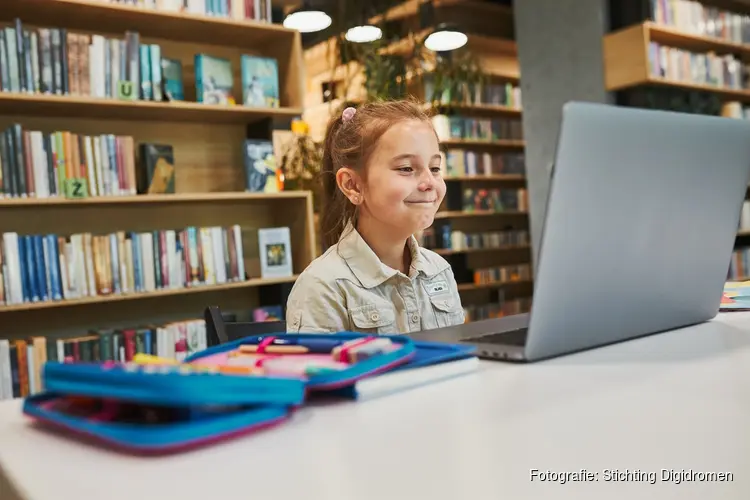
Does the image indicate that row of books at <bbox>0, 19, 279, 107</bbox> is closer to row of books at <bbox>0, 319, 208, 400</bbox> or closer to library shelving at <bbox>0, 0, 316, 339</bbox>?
library shelving at <bbox>0, 0, 316, 339</bbox>

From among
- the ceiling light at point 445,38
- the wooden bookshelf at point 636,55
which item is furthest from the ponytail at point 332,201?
the wooden bookshelf at point 636,55

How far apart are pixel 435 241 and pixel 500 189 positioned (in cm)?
110

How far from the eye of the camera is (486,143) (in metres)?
5.89

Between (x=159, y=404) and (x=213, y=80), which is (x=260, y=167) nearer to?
(x=213, y=80)

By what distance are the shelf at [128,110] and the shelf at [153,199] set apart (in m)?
0.37

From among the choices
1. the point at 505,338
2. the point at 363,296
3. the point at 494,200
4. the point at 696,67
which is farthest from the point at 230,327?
the point at 494,200

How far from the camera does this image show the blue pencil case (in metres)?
0.48

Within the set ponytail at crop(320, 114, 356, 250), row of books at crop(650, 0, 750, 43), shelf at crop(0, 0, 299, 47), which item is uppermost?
row of books at crop(650, 0, 750, 43)

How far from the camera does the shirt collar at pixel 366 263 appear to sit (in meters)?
1.41

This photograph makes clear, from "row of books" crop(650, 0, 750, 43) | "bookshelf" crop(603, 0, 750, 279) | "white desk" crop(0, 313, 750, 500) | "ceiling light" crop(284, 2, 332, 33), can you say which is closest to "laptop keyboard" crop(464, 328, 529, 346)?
"white desk" crop(0, 313, 750, 500)

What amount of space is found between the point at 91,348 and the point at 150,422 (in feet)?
7.85

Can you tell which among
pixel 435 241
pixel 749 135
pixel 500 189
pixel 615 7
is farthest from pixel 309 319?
pixel 500 189

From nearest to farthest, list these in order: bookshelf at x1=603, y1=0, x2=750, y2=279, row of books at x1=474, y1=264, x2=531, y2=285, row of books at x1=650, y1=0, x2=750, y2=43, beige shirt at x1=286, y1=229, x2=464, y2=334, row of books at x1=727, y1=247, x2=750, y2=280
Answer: beige shirt at x1=286, y1=229, x2=464, y2=334
bookshelf at x1=603, y1=0, x2=750, y2=279
row of books at x1=650, y1=0, x2=750, y2=43
row of books at x1=727, y1=247, x2=750, y2=280
row of books at x1=474, y1=264, x2=531, y2=285

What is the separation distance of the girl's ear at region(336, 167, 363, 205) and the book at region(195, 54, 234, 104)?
1.69 meters
